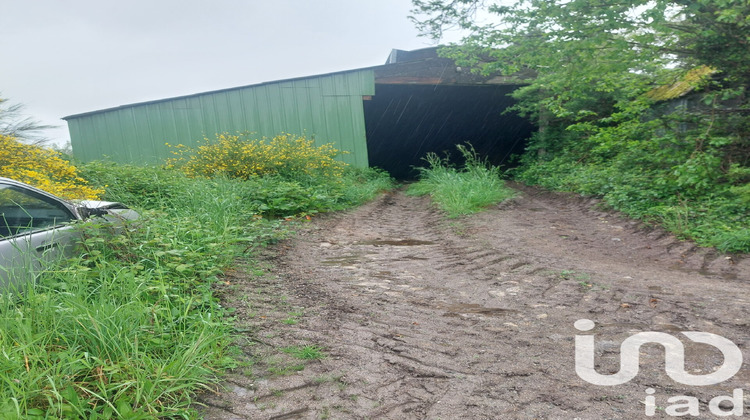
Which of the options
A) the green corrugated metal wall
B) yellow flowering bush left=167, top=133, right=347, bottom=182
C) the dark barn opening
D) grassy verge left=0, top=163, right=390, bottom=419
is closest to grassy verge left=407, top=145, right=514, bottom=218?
yellow flowering bush left=167, top=133, right=347, bottom=182

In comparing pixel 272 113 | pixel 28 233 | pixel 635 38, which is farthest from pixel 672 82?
pixel 272 113

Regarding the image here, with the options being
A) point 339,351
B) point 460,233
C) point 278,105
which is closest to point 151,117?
point 278,105

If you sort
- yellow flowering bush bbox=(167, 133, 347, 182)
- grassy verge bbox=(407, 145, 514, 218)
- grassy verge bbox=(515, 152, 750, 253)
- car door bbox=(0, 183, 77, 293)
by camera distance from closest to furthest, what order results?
1. car door bbox=(0, 183, 77, 293)
2. grassy verge bbox=(515, 152, 750, 253)
3. grassy verge bbox=(407, 145, 514, 218)
4. yellow flowering bush bbox=(167, 133, 347, 182)

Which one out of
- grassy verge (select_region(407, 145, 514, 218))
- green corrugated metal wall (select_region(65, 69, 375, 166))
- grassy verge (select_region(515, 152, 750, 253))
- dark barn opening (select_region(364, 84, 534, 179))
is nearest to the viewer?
grassy verge (select_region(515, 152, 750, 253))

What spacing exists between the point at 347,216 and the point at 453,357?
5.58 m

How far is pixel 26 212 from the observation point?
10.2ft

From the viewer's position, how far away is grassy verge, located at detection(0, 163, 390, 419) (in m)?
1.99

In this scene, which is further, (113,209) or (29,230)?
(113,209)

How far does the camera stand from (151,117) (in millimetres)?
13562

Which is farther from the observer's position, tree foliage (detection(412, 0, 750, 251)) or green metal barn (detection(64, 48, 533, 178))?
green metal barn (detection(64, 48, 533, 178))

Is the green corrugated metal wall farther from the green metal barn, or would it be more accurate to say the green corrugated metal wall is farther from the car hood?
the car hood

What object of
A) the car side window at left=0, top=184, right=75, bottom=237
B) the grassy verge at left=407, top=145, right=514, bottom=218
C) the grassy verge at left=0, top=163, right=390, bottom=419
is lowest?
the grassy verge at left=407, top=145, right=514, bottom=218

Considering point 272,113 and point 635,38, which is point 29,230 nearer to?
point 635,38

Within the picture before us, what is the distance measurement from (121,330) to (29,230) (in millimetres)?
1209
